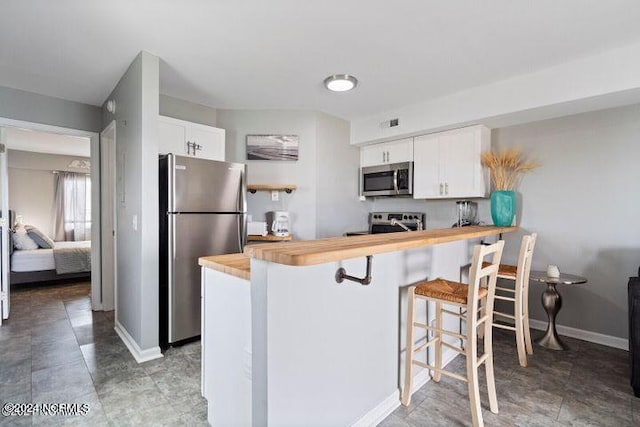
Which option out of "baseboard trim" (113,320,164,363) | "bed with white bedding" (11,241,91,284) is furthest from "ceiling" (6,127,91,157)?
"baseboard trim" (113,320,164,363)

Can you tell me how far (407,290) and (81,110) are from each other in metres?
3.99

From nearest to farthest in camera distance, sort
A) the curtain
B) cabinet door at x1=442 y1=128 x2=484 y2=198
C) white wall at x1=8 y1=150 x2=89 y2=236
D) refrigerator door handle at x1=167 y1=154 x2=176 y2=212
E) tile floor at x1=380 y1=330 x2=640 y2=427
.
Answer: tile floor at x1=380 y1=330 x2=640 y2=427, refrigerator door handle at x1=167 y1=154 x2=176 y2=212, cabinet door at x1=442 y1=128 x2=484 y2=198, white wall at x1=8 y1=150 x2=89 y2=236, the curtain

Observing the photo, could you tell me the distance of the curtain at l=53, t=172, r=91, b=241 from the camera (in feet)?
21.7

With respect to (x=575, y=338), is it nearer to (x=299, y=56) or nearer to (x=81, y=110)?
(x=299, y=56)

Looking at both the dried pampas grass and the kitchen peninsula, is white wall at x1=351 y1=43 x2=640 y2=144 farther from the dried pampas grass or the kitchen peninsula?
the kitchen peninsula

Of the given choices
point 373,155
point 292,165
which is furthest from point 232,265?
point 373,155

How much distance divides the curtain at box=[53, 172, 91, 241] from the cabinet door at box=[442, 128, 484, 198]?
7.43m

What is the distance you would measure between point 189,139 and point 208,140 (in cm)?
22

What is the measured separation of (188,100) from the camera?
344 centimetres

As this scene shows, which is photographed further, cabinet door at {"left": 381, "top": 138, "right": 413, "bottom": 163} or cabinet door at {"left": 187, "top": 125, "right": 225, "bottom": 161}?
cabinet door at {"left": 381, "top": 138, "right": 413, "bottom": 163}

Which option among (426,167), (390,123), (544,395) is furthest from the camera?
(390,123)

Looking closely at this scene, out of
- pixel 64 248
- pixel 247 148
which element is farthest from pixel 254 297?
pixel 64 248

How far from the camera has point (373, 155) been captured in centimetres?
420

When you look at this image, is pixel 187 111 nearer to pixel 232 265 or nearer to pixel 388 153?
pixel 388 153
